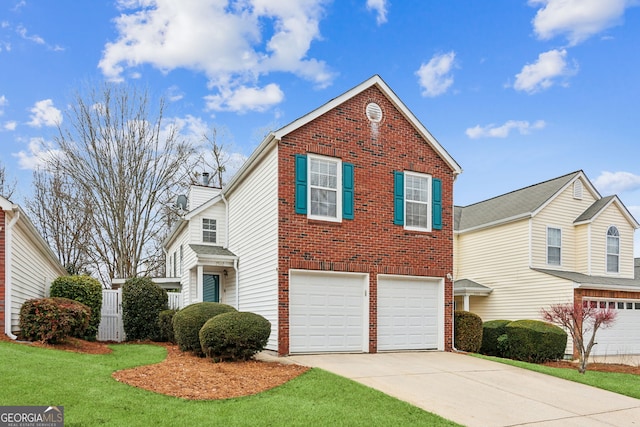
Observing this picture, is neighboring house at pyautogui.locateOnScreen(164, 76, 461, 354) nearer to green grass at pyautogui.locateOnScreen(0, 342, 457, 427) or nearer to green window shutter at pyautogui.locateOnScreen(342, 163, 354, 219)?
green window shutter at pyautogui.locateOnScreen(342, 163, 354, 219)

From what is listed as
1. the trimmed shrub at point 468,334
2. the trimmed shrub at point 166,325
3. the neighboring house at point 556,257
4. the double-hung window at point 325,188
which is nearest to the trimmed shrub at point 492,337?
the trimmed shrub at point 468,334

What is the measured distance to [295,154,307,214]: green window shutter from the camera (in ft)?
43.5

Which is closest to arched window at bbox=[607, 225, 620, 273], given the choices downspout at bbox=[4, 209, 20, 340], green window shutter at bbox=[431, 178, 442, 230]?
green window shutter at bbox=[431, 178, 442, 230]

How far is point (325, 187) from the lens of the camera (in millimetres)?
13836

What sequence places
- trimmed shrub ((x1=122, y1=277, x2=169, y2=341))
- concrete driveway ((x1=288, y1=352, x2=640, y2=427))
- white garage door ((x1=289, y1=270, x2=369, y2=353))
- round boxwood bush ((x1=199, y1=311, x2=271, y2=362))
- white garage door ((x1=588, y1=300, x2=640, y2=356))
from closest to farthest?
concrete driveway ((x1=288, y1=352, x2=640, y2=427)) → round boxwood bush ((x1=199, y1=311, x2=271, y2=362)) → white garage door ((x1=289, y1=270, x2=369, y2=353)) → trimmed shrub ((x1=122, y1=277, x2=169, y2=341)) → white garage door ((x1=588, y1=300, x2=640, y2=356))

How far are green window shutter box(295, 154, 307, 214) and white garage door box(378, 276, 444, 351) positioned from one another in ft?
10.4

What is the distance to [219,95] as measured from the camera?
22.7 meters

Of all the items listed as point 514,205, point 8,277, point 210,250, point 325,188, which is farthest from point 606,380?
point 8,277

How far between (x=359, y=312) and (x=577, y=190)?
1368 cm

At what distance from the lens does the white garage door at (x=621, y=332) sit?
782 inches

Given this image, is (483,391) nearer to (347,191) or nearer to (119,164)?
(347,191)

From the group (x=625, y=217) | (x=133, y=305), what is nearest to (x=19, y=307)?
(x=133, y=305)

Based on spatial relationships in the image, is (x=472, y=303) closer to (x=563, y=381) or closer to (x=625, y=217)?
(x=625, y=217)

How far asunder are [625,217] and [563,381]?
14.5 m
